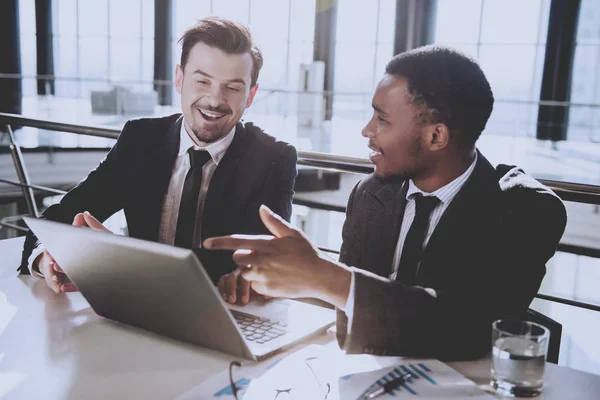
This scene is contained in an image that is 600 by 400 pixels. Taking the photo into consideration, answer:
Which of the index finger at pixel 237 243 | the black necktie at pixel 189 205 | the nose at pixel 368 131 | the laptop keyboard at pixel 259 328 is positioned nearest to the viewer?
the index finger at pixel 237 243

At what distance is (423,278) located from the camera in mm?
1353

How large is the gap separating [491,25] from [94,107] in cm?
735

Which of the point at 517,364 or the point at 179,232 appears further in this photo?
the point at 179,232

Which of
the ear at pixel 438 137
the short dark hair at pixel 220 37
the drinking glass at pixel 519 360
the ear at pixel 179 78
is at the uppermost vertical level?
the short dark hair at pixel 220 37

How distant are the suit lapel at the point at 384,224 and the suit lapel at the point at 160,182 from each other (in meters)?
0.65

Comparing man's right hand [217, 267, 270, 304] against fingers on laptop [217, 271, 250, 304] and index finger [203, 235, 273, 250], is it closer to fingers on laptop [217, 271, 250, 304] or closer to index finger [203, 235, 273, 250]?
fingers on laptop [217, 271, 250, 304]

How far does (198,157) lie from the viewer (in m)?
1.85

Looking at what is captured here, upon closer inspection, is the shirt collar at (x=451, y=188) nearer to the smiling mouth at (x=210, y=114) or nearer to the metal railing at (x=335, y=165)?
the metal railing at (x=335, y=165)

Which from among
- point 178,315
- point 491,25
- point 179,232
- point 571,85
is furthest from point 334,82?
point 178,315

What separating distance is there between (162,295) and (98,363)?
15 centimetres

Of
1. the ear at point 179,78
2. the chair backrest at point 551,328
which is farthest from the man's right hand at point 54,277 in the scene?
the chair backrest at point 551,328

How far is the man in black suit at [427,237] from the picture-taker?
1074 millimetres

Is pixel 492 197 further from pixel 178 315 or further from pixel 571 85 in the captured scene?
pixel 571 85

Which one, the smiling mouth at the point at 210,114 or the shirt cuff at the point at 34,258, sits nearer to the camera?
the shirt cuff at the point at 34,258
